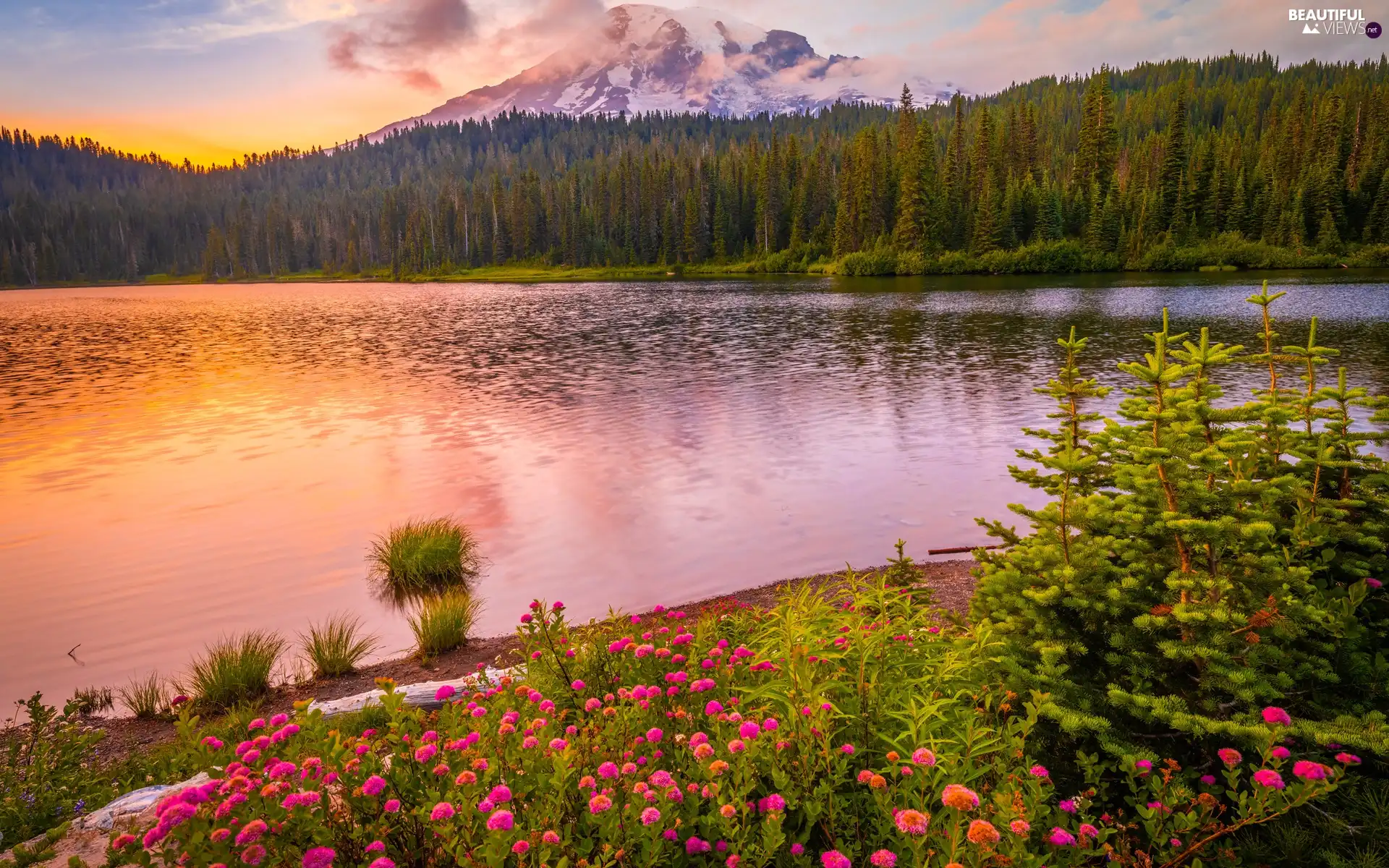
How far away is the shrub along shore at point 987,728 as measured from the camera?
3.47 meters

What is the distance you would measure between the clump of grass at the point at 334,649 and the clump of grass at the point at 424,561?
6.29 feet

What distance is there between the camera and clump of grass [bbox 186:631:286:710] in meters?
9.09

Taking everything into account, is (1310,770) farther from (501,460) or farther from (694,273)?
(694,273)

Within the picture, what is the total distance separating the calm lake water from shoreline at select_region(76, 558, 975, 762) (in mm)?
832

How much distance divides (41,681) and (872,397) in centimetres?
2583

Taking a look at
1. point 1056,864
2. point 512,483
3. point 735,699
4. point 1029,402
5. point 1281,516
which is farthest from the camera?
point 1029,402

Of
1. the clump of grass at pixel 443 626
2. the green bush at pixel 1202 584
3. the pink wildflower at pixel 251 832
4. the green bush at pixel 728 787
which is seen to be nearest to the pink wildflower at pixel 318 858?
the green bush at pixel 728 787

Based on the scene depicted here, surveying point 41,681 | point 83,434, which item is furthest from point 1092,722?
point 83,434

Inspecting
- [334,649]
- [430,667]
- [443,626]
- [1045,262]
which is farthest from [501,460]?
[1045,262]

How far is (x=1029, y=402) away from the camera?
90.3ft

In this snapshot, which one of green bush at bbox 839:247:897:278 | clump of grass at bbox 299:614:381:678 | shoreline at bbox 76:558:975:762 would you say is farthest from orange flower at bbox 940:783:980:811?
green bush at bbox 839:247:897:278

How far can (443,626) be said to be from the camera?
10.6 m

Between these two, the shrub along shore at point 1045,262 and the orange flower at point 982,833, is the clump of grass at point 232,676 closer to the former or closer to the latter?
the orange flower at point 982,833

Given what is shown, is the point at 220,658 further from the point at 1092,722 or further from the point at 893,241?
the point at 893,241
